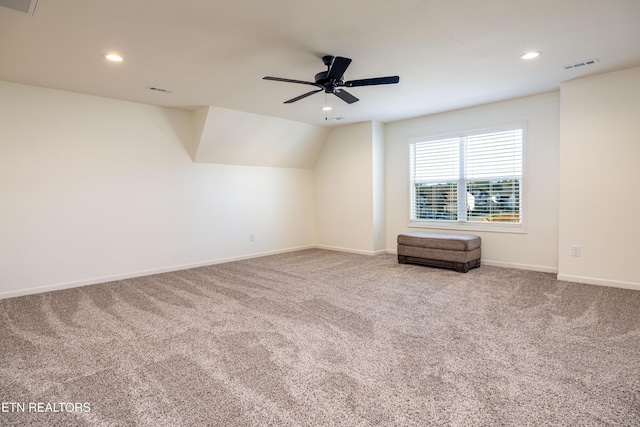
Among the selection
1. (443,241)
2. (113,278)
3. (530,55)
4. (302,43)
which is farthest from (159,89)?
(443,241)

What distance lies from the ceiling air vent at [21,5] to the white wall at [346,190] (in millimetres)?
4931

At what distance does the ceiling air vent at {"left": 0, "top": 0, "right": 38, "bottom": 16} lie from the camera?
7.48ft

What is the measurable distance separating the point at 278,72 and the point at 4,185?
349cm

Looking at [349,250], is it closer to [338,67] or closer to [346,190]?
[346,190]

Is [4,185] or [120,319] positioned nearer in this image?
[120,319]

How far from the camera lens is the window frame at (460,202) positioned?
4.99 meters

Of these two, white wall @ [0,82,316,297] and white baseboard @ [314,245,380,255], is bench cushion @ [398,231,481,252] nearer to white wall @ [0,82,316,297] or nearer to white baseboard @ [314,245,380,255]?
white baseboard @ [314,245,380,255]

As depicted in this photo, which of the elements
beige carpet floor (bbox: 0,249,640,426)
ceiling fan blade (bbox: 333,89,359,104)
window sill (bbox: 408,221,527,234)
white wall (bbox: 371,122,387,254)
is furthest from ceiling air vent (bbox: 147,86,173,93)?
window sill (bbox: 408,221,527,234)

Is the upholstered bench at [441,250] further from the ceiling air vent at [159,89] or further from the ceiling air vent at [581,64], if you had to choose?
the ceiling air vent at [159,89]

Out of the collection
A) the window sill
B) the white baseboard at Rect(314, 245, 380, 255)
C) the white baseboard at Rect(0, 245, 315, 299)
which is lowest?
the white baseboard at Rect(0, 245, 315, 299)

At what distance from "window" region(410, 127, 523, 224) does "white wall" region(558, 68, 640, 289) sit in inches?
32.5

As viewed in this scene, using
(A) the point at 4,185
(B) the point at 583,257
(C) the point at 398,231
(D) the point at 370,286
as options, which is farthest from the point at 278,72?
(B) the point at 583,257

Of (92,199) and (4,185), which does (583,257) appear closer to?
(92,199)

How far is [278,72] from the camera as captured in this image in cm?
375
